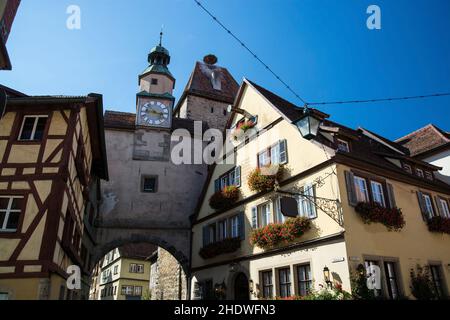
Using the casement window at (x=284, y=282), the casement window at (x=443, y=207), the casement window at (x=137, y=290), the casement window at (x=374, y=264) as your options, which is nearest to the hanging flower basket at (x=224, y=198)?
the casement window at (x=284, y=282)

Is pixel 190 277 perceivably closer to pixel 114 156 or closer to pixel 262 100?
pixel 114 156

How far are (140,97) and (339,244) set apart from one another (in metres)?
17.7

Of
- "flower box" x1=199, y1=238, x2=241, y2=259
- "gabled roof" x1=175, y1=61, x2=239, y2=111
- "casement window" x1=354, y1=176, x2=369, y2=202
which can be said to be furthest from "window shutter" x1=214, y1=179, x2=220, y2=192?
"gabled roof" x1=175, y1=61, x2=239, y2=111

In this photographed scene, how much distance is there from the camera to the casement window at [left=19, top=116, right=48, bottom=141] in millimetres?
10938

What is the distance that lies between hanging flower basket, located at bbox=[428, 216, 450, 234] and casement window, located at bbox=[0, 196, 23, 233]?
548 inches

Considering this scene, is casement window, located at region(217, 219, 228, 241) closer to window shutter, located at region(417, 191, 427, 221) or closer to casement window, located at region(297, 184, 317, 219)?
casement window, located at region(297, 184, 317, 219)

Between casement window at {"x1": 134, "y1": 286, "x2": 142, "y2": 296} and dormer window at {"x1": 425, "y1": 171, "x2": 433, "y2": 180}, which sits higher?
dormer window at {"x1": 425, "y1": 171, "x2": 433, "y2": 180}

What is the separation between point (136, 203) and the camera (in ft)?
70.1

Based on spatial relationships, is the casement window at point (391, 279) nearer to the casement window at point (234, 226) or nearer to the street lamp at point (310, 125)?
the street lamp at point (310, 125)

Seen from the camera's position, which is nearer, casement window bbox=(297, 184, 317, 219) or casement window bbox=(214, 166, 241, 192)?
casement window bbox=(297, 184, 317, 219)

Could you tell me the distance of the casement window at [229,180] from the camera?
17094 millimetres

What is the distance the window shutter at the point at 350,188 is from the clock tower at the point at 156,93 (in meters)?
14.3
